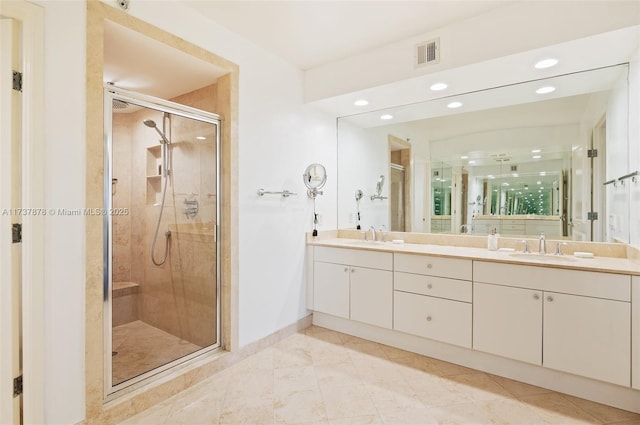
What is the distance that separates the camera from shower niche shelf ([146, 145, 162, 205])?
2.77 m

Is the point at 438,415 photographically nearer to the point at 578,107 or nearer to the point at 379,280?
the point at 379,280

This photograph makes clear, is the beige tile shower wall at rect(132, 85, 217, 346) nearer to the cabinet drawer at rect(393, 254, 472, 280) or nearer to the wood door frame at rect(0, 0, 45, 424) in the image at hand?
the wood door frame at rect(0, 0, 45, 424)

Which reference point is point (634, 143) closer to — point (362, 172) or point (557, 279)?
point (557, 279)

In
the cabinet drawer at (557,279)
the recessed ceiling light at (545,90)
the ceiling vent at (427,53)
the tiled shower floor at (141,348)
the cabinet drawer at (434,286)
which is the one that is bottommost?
the tiled shower floor at (141,348)

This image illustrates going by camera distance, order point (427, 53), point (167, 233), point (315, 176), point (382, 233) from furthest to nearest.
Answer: point (382, 233)
point (315, 176)
point (167, 233)
point (427, 53)

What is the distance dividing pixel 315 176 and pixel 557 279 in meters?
2.15

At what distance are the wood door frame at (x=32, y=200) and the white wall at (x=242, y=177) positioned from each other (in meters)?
0.04

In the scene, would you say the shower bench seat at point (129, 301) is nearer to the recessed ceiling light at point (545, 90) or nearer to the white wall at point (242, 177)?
the white wall at point (242, 177)

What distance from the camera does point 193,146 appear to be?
2.59 meters

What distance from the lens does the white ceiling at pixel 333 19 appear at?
2.16m

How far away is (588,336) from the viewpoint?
6.39 feet

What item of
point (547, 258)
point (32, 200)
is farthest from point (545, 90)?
point (32, 200)

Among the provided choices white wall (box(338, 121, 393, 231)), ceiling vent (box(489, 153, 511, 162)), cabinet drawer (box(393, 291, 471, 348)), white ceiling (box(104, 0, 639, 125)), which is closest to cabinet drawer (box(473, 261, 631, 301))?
cabinet drawer (box(393, 291, 471, 348))

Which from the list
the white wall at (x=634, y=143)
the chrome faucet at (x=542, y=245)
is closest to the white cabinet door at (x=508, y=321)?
the chrome faucet at (x=542, y=245)
